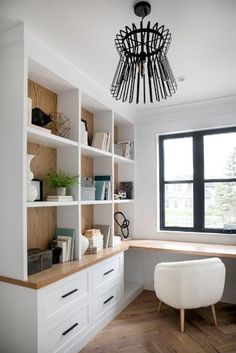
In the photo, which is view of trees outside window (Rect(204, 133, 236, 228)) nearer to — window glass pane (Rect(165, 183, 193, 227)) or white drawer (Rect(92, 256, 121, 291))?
window glass pane (Rect(165, 183, 193, 227))

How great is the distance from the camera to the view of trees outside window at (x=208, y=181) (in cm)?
343

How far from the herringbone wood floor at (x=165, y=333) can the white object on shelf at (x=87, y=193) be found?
4.41ft

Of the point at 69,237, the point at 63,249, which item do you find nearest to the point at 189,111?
the point at 69,237

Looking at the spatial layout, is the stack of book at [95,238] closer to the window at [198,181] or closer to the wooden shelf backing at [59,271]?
the wooden shelf backing at [59,271]

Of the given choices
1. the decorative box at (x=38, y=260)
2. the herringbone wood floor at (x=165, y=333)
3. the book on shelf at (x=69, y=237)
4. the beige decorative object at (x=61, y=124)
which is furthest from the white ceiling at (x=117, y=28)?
the herringbone wood floor at (x=165, y=333)

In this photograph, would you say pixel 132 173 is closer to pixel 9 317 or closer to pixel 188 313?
pixel 188 313

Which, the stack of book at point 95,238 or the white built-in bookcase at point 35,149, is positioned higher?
the white built-in bookcase at point 35,149

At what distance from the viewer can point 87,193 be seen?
2785 mm

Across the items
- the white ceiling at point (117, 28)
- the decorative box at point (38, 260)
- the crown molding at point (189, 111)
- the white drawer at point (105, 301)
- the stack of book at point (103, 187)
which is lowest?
the white drawer at point (105, 301)

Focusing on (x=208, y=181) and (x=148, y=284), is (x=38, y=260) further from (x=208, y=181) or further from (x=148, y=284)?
(x=208, y=181)

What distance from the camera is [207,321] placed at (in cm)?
273

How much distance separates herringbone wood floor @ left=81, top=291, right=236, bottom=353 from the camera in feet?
7.40

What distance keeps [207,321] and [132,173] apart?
82.6 inches

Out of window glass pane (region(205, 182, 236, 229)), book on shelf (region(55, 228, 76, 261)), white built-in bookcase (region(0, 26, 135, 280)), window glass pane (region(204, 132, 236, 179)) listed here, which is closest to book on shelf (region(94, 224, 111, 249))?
white built-in bookcase (region(0, 26, 135, 280))
